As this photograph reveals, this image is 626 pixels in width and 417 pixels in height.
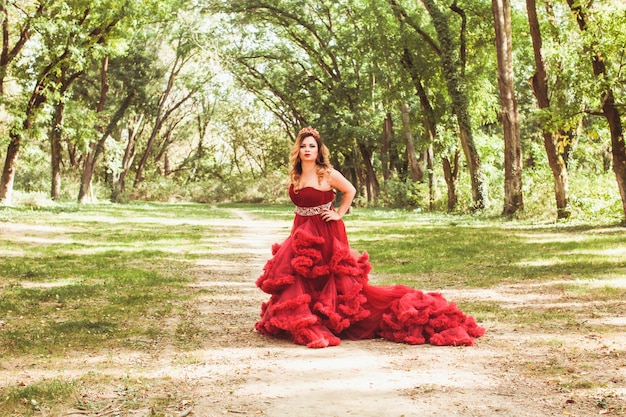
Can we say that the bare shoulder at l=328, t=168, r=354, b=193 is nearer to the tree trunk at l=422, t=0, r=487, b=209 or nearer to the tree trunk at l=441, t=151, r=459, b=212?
the tree trunk at l=422, t=0, r=487, b=209

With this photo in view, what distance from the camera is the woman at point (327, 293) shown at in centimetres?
711

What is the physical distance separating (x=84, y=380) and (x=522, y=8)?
29184 millimetres

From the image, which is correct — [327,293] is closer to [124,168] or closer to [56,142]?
[56,142]

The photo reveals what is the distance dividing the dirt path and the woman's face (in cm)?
200

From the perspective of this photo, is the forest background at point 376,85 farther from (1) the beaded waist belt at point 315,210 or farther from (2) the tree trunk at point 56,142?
(1) the beaded waist belt at point 315,210

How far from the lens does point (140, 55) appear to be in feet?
132

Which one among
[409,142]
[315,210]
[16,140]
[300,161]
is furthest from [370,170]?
[315,210]

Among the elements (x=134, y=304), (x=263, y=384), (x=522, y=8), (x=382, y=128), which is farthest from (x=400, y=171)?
(x=263, y=384)

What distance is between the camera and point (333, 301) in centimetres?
730

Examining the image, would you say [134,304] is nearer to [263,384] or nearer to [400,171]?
[263,384]

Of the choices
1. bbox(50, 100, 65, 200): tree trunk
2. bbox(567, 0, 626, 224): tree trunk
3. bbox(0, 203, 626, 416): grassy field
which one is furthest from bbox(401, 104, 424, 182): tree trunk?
bbox(567, 0, 626, 224): tree trunk

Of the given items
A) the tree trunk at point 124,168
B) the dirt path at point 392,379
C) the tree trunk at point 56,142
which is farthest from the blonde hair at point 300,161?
the tree trunk at point 124,168

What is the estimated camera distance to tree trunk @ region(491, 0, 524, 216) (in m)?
A: 23.1

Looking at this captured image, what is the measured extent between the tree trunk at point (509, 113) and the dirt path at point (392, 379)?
1630 centimetres
